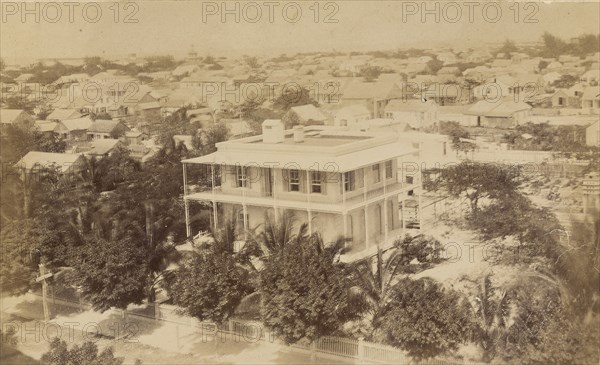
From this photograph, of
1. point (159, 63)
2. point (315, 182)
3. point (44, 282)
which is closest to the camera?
point (315, 182)

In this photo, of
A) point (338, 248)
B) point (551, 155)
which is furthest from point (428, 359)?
point (551, 155)

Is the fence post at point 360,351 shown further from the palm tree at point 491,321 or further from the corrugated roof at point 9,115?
the corrugated roof at point 9,115

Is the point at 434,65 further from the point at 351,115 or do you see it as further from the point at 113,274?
the point at 113,274

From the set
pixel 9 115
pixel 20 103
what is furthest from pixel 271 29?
pixel 9 115

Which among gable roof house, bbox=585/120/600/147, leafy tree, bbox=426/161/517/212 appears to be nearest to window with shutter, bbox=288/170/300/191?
leafy tree, bbox=426/161/517/212

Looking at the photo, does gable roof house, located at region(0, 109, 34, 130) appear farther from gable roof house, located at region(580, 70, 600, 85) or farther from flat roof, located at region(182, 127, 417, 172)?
gable roof house, located at region(580, 70, 600, 85)
